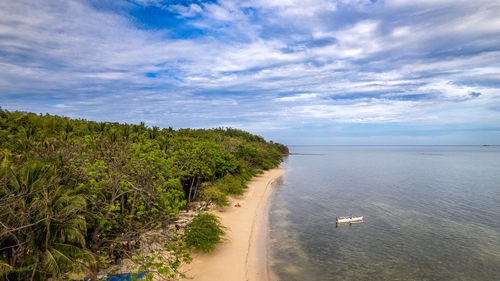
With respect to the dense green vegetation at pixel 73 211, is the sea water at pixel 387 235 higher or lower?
lower

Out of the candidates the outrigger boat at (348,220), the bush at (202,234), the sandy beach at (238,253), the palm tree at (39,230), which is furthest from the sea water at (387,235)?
the palm tree at (39,230)

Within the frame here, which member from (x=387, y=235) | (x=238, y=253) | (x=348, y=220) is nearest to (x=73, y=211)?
(x=238, y=253)

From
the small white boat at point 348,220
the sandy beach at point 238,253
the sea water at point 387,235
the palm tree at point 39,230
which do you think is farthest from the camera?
the small white boat at point 348,220

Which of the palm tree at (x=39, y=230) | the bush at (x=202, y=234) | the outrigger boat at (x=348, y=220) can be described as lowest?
the outrigger boat at (x=348, y=220)

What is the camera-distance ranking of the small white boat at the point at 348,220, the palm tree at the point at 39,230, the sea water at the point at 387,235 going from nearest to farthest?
the palm tree at the point at 39,230 → the sea water at the point at 387,235 → the small white boat at the point at 348,220

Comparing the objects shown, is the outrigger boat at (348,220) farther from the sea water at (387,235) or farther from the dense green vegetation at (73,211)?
the dense green vegetation at (73,211)

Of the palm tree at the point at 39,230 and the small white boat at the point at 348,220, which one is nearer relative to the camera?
the palm tree at the point at 39,230

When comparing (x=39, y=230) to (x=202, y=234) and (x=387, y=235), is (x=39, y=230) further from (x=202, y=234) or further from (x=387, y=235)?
(x=387, y=235)
